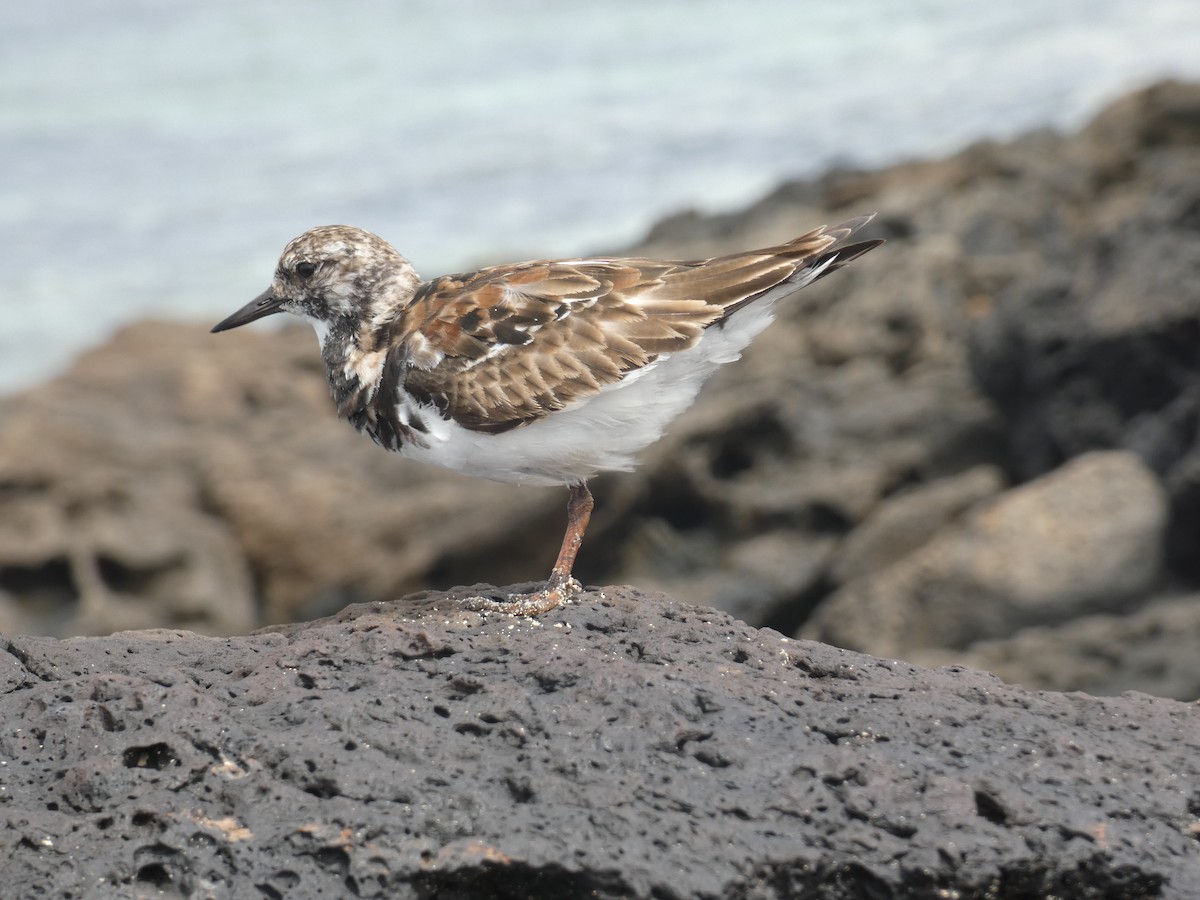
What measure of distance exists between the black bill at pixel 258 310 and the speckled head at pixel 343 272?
0.51 ft

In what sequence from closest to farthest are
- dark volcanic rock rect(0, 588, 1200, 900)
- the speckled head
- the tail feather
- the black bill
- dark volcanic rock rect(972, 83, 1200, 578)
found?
dark volcanic rock rect(0, 588, 1200, 900) < the tail feather < the speckled head < the black bill < dark volcanic rock rect(972, 83, 1200, 578)

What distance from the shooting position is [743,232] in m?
16.4

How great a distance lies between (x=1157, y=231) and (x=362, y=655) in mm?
7528

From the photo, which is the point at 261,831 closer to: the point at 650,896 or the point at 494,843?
the point at 494,843

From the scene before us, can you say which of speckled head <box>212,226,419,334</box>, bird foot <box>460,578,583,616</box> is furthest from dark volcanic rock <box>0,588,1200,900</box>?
speckled head <box>212,226,419,334</box>

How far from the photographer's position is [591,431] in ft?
18.8

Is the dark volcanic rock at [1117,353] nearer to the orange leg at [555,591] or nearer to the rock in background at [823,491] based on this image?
the rock in background at [823,491]

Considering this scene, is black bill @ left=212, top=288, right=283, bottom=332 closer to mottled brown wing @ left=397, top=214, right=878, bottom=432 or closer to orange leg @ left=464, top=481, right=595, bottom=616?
mottled brown wing @ left=397, top=214, right=878, bottom=432

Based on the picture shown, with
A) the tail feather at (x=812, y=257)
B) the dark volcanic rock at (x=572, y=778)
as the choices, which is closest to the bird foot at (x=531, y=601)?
the dark volcanic rock at (x=572, y=778)

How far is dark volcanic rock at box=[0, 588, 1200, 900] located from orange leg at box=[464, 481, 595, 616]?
0.49 meters

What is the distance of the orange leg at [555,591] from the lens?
5.17m

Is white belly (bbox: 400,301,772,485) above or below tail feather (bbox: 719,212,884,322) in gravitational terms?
below

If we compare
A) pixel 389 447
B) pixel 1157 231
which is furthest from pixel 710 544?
pixel 389 447

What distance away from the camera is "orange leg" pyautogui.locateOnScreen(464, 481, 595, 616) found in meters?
5.17
